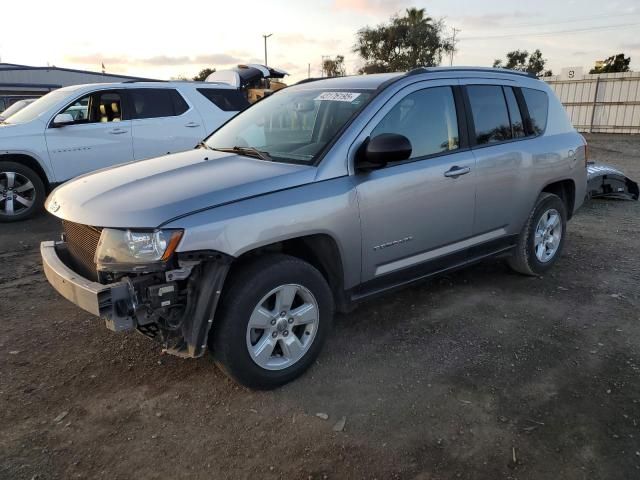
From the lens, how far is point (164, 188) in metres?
2.94

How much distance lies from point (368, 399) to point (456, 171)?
1.80m

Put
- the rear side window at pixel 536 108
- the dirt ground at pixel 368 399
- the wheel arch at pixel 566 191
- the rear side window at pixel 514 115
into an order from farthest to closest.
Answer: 1. the wheel arch at pixel 566 191
2. the rear side window at pixel 536 108
3. the rear side window at pixel 514 115
4. the dirt ground at pixel 368 399

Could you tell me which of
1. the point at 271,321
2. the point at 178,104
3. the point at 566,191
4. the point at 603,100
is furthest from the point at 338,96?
the point at 603,100

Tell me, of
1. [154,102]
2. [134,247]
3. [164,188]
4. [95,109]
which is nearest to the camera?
[134,247]

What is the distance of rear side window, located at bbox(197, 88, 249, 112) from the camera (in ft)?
27.7

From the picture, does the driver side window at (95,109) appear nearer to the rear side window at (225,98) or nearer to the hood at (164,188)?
the rear side window at (225,98)

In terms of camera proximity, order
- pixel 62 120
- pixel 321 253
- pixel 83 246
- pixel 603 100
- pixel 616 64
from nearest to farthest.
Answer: pixel 83 246
pixel 321 253
pixel 62 120
pixel 603 100
pixel 616 64

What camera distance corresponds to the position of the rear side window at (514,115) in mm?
4461

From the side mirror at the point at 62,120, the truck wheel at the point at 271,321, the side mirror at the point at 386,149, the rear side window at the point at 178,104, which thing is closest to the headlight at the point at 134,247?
the truck wheel at the point at 271,321

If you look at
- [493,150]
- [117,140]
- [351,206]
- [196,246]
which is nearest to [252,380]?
[196,246]

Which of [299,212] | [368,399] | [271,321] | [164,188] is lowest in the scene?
[368,399]

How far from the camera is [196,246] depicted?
103 inches

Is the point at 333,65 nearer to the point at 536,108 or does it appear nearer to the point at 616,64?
the point at 616,64

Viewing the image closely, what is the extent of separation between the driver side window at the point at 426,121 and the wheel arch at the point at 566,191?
157 centimetres
